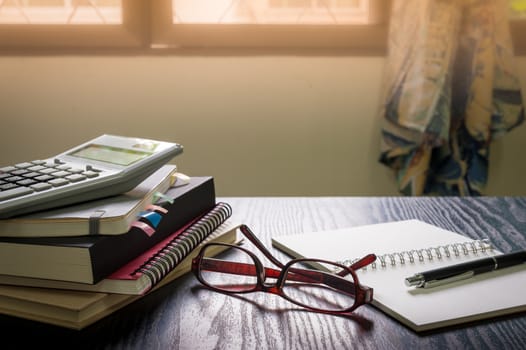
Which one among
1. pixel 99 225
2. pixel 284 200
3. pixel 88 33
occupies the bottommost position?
pixel 284 200

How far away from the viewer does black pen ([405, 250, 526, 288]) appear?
0.52m

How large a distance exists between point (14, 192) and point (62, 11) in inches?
46.6

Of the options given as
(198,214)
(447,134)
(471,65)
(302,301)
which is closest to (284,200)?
(198,214)

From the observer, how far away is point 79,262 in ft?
1.51

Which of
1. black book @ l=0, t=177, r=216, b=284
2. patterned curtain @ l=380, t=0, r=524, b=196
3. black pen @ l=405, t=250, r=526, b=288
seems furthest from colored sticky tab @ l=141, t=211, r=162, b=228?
patterned curtain @ l=380, t=0, r=524, b=196

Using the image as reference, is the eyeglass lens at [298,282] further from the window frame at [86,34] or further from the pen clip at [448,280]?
the window frame at [86,34]

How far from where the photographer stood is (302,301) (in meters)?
0.52

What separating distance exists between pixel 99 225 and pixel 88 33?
3.93ft

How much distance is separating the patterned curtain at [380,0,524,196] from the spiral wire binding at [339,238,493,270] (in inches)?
33.5

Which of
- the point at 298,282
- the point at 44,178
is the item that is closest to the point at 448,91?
the point at 298,282

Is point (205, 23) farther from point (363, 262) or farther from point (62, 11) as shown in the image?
point (363, 262)

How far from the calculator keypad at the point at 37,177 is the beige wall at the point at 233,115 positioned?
1.00 m

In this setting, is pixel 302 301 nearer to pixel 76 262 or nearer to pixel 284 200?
pixel 76 262

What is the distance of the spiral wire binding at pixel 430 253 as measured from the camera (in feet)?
1.94
